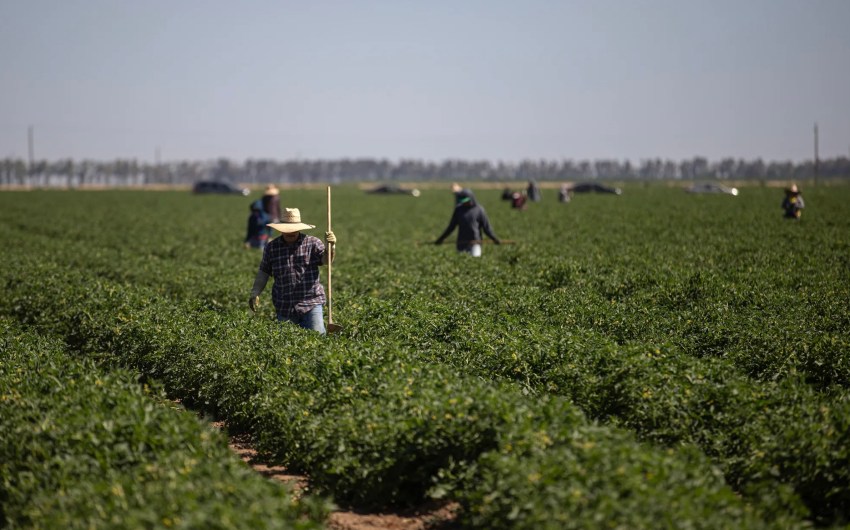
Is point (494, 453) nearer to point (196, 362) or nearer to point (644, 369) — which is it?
point (644, 369)

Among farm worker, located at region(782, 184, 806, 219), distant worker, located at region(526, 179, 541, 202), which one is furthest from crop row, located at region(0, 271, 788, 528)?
distant worker, located at region(526, 179, 541, 202)

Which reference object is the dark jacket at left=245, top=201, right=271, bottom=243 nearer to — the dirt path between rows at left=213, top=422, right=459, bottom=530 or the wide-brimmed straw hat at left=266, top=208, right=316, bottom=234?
the wide-brimmed straw hat at left=266, top=208, right=316, bottom=234

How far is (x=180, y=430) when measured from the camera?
715 cm

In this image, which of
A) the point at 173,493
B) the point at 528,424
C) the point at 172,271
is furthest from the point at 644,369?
the point at 172,271

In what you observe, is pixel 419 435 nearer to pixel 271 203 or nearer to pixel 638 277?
pixel 638 277

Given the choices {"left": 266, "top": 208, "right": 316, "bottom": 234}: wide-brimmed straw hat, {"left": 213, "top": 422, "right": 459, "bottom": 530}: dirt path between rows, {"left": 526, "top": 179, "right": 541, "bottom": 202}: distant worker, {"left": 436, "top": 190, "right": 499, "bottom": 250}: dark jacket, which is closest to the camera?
{"left": 213, "top": 422, "right": 459, "bottom": 530}: dirt path between rows

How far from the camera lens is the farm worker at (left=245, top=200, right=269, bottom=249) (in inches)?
896

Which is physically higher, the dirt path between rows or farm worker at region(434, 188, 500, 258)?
farm worker at region(434, 188, 500, 258)

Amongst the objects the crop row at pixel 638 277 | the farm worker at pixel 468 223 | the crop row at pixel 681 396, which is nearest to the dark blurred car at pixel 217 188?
the crop row at pixel 638 277

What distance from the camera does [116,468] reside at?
22.1 feet

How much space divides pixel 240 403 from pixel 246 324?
202cm

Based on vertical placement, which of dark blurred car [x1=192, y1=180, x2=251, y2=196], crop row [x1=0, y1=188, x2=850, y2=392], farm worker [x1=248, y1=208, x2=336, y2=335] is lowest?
crop row [x1=0, y1=188, x2=850, y2=392]

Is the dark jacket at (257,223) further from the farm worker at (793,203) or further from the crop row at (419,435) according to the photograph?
the farm worker at (793,203)

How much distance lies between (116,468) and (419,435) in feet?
7.94
